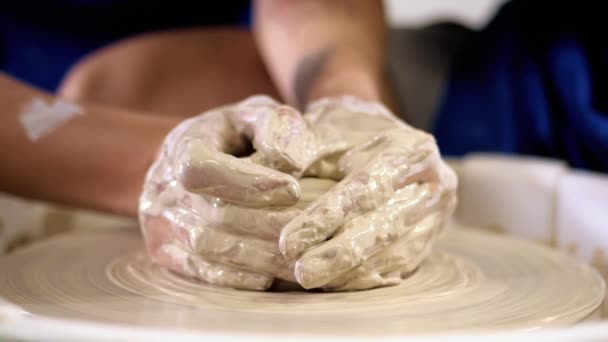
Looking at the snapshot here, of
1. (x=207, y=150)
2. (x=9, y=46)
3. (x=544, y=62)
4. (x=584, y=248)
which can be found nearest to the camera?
(x=207, y=150)

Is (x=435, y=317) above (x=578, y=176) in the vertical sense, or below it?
above

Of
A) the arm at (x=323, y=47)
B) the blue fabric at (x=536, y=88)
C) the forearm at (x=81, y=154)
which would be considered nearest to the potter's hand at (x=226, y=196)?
the forearm at (x=81, y=154)

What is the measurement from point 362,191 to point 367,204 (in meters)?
0.02

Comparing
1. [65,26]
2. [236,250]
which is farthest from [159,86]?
[236,250]

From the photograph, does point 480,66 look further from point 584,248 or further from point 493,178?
point 584,248

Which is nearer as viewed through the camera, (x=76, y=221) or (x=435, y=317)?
(x=435, y=317)

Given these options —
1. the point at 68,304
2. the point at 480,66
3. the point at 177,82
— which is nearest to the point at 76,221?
the point at 177,82

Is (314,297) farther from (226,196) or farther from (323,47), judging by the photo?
(323,47)

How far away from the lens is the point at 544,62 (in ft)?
5.13

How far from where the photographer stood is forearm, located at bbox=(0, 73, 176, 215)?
3.77ft

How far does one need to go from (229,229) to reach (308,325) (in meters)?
0.19

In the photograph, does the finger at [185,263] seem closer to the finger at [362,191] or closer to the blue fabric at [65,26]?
the finger at [362,191]

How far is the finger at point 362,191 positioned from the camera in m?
0.74

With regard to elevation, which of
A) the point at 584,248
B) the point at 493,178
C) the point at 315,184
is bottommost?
the point at 584,248
